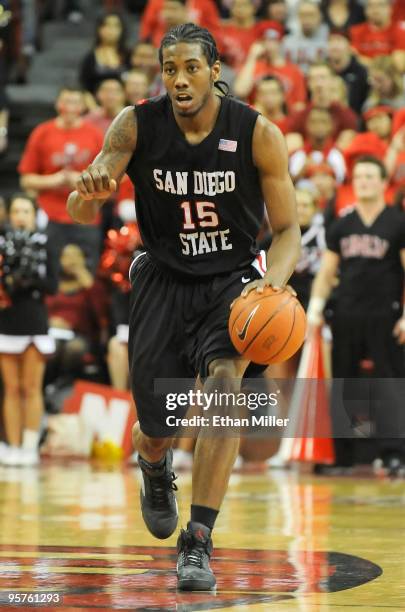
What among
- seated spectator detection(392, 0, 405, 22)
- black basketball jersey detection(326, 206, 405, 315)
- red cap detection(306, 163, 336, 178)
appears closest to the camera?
black basketball jersey detection(326, 206, 405, 315)

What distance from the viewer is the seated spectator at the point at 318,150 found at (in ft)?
40.4

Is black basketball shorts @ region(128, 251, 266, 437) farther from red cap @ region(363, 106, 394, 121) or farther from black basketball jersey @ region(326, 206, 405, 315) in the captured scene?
red cap @ region(363, 106, 394, 121)

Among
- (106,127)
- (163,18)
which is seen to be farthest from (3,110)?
(163,18)

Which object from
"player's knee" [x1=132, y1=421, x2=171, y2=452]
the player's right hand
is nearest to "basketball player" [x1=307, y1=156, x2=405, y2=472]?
"player's knee" [x1=132, y1=421, x2=171, y2=452]

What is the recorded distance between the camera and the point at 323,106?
516 inches

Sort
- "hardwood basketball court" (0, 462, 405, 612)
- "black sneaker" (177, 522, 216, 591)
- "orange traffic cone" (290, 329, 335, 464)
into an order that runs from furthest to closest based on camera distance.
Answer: "orange traffic cone" (290, 329, 335, 464), "black sneaker" (177, 522, 216, 591), "hardwood basketball court" (0, 462, 405, 612)

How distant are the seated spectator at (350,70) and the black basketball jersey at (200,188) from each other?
30.0 feet

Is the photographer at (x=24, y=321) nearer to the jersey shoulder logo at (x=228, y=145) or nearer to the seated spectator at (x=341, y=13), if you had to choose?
the seated spectator at (x=341, y=13)

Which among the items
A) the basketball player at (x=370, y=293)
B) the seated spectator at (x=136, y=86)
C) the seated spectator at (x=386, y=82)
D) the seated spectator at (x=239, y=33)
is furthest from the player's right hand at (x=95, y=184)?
the seated spectator at (x=239, y=33)

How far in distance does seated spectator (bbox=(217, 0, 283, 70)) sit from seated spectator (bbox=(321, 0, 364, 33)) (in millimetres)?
599

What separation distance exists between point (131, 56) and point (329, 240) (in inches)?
212

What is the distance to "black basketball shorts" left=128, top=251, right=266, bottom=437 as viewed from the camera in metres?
5.50

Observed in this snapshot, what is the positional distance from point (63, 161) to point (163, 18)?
2.92 metres

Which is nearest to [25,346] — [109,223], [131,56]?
[109,223]
